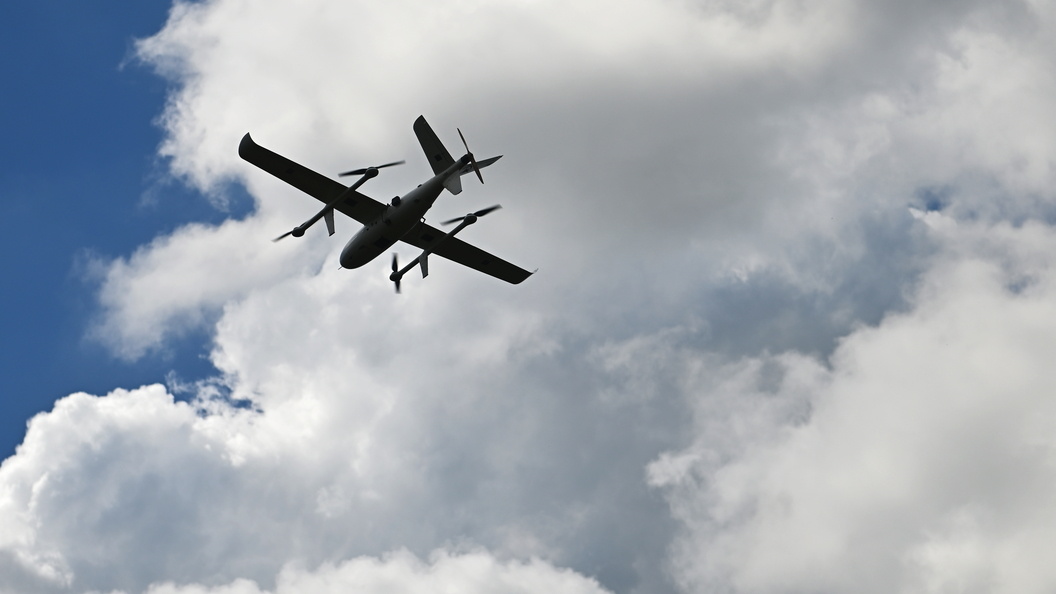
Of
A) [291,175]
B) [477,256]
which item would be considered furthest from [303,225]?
[477,256]

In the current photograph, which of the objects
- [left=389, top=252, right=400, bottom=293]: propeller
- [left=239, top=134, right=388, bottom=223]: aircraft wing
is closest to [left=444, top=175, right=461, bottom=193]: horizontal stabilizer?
[left=239, top=134, right=388, bottom=223]: aircraft wing

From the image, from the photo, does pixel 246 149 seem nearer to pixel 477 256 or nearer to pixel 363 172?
pixel 363 172

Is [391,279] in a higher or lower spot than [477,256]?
lower

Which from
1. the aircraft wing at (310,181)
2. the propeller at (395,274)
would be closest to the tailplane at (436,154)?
the aircraft wing at (310,181)

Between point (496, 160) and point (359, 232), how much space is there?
1017 cm

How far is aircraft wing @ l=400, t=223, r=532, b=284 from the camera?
64.8 meters

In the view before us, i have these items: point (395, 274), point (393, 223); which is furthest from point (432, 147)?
point (395, 274)

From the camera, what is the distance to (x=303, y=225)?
5869 cm

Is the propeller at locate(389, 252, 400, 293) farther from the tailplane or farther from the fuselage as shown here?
the tailplane

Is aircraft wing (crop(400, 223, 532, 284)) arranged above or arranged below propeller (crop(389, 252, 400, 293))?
above

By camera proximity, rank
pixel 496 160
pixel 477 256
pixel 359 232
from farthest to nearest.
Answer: pixel 477 256
pixel 359 232
pixel 496 160

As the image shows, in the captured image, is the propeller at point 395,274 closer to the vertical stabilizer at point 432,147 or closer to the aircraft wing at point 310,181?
the aircraft wing at point 310,181

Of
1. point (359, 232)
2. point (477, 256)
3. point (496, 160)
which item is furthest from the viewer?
point (477, 256)

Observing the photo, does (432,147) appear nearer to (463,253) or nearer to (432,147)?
(432,147)
